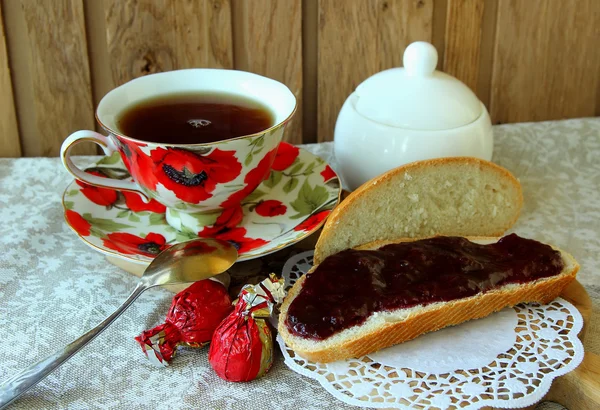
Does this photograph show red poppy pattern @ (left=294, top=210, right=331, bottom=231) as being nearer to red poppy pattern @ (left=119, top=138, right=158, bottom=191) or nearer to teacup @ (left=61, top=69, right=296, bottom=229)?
teacup @ (left=61, top=69, right=296, bottom=229)

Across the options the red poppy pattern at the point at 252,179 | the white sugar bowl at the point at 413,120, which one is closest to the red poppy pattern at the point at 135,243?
the red poppy pattern at the point at 252,179

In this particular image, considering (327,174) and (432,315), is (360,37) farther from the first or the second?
(432,315)

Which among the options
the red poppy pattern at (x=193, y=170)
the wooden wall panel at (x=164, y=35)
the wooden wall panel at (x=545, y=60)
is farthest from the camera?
the wooden wall panel at (x=545, y=60)

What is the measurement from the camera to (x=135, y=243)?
1018 mm

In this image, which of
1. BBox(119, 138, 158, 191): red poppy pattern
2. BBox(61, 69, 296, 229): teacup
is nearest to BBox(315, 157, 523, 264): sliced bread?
BBox(61, 69, 296, 229): teacup

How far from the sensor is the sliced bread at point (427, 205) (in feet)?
3.17

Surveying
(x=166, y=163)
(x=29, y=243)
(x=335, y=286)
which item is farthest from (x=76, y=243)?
(x=335, y=286)

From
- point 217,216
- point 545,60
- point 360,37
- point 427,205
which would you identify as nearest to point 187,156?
point 217,216

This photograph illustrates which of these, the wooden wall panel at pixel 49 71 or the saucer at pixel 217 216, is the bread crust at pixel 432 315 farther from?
the wooden wall panel at pixel 49 71

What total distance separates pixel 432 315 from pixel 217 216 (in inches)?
15.6

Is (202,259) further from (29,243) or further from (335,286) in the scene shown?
(29,243)

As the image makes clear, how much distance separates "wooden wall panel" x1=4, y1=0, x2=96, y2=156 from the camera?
4.25ft

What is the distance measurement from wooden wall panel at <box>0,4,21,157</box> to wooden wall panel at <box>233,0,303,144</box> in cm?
46

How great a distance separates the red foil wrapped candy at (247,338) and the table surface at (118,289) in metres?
0.02
